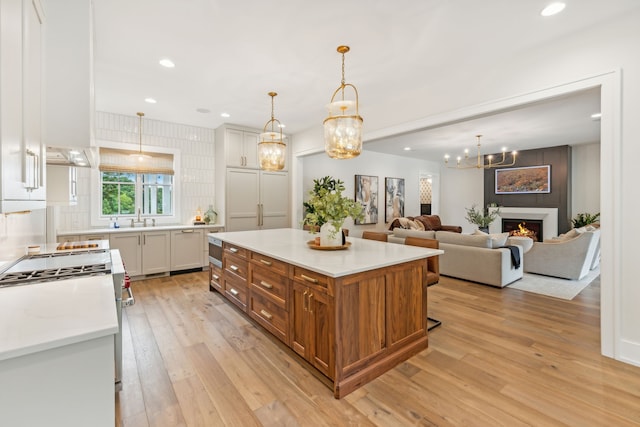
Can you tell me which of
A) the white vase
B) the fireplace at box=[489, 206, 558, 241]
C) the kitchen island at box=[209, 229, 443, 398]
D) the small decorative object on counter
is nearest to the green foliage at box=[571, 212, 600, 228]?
the fireplace at box=[489, 206, 558, 241]

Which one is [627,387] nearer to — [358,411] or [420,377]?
[420,377]

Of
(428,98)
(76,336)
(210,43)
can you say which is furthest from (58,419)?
(428,98)

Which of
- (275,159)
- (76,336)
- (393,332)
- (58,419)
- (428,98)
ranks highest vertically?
(428,98)

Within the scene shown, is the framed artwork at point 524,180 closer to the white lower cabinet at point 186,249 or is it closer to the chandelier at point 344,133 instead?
the chandelier at point 344,133

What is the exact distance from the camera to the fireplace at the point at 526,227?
25.0 feet

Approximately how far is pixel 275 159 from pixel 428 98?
206 centimetres

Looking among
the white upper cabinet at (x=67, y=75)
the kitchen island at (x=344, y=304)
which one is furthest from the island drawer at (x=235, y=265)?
the white upper cabinet at (x=67, y=75)

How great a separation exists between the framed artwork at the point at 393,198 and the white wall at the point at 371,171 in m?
0.12

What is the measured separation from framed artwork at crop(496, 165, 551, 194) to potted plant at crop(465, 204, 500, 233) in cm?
68

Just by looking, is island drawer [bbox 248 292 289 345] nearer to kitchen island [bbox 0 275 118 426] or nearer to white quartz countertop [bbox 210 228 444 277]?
white quartz countertop [bbox 210 228 444 277]

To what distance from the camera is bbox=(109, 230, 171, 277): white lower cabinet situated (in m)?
4.48

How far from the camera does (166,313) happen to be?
335 cm

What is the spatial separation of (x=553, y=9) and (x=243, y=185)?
16.0 feet

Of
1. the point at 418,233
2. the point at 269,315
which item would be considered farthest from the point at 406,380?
the point at 418,233
